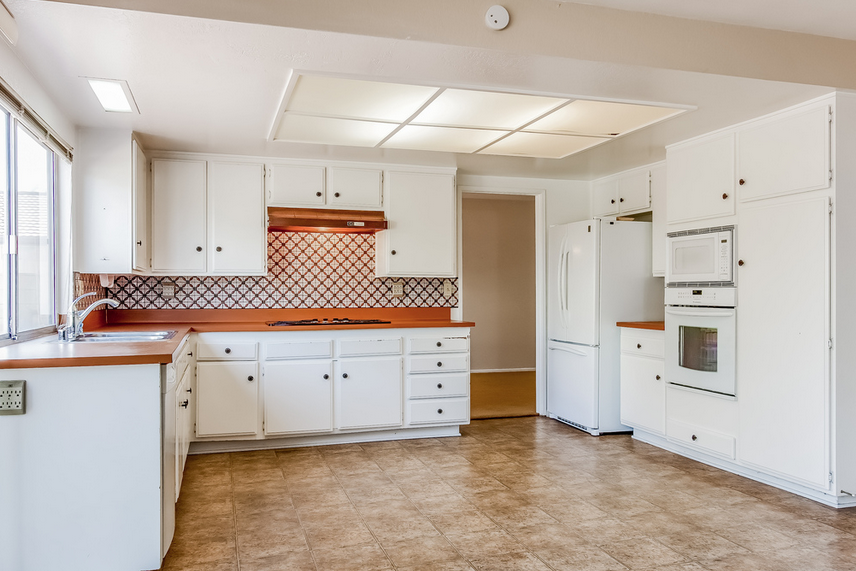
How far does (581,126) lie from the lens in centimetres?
368

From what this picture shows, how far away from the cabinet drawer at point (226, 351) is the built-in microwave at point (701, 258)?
2869 millimetres

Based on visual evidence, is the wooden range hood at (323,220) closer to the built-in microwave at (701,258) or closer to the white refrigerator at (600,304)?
the white refrigerator at (600,304)

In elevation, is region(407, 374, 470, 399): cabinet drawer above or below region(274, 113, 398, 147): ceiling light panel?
below

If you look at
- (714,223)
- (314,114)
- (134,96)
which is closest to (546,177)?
(714,223)

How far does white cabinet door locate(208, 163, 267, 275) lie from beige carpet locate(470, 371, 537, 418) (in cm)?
230

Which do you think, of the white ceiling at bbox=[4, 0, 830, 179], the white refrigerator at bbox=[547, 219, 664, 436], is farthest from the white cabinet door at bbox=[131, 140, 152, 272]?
the white refrigerator at bbox=[547, 219, 664, 436]

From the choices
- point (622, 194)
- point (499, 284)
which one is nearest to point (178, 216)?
point (622, 194)

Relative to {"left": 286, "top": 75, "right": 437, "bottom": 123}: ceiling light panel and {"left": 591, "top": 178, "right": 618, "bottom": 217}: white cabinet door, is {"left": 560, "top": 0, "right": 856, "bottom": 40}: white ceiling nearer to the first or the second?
{"left": 286, "top": 75, "right": 437, "bottom": 123}: ceiling light panel

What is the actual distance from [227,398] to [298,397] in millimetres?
470

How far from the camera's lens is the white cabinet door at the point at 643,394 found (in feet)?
14.6

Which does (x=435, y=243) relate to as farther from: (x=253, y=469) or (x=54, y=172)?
(x=54, y=172)

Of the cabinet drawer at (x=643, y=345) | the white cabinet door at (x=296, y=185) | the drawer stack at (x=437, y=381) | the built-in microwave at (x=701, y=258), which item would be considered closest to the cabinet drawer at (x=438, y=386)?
the drawer stack at (x=437, y=381)

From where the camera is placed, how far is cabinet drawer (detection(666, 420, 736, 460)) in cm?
382

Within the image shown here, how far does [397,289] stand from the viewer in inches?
208
